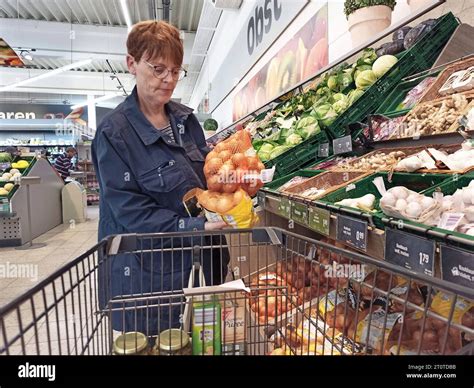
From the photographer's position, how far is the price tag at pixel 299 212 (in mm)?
1631

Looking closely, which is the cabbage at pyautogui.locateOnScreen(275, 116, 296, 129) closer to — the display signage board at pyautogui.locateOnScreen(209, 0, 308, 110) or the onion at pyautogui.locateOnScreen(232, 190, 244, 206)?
the display signage board at pyautogui.locateOnScreen(209, 0, 308, 110)

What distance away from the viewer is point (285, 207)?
6.20 feet

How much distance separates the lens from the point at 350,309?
151cm

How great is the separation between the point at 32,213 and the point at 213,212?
247 inches

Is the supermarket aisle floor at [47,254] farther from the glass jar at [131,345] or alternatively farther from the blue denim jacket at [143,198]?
the glass jar at [131,345]

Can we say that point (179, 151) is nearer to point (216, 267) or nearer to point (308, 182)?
point (216, 267)

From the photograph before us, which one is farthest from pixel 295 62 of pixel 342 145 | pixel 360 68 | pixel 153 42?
pixel 153 42

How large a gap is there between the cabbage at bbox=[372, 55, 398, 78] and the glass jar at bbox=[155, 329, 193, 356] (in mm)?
2174

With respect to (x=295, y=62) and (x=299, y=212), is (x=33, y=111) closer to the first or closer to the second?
(x=295, y=62)

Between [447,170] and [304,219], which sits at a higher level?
[447,170]

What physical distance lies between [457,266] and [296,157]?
5.88 feet

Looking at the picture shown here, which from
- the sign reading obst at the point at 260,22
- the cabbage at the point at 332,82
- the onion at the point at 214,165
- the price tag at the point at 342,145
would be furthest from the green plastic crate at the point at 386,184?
the sign reading obst at the point at 260,22
